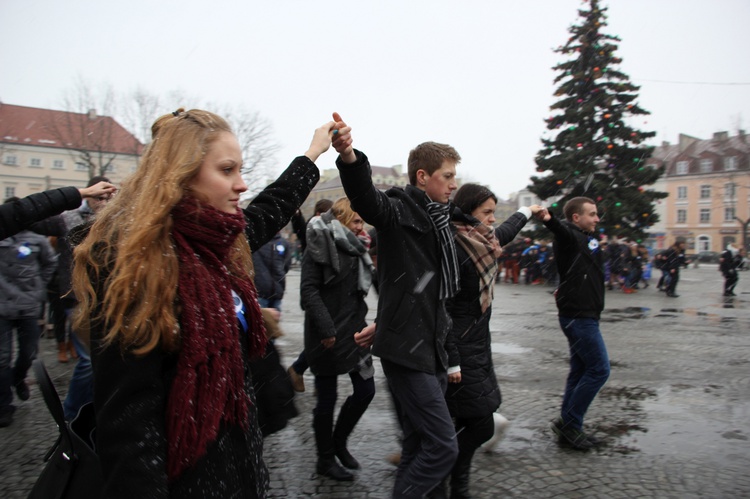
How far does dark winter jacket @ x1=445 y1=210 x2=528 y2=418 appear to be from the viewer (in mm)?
3557

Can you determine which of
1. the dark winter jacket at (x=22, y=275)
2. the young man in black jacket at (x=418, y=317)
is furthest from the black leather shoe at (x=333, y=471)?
the dark winter jacket at (x=22, y=275)

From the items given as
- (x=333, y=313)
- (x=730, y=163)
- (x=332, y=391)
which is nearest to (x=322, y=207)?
(x=333, y=313)

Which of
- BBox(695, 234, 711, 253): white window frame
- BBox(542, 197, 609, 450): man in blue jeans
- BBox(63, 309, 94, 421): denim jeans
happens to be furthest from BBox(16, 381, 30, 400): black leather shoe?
BBox(695, 234, 711, 253): white window frame

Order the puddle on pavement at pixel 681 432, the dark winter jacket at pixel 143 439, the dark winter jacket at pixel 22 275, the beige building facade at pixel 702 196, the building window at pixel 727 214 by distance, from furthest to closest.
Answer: the building window at pixel 727 214 < the beige building facade at pixel 702 196 < the dark winter jacket at pixel 22 275 < the puddle on pavement at pixel 681 432 < the dark winter jacket at pixel 143 439

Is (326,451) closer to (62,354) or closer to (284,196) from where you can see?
(284,196)

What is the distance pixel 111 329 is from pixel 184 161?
1.69 ft

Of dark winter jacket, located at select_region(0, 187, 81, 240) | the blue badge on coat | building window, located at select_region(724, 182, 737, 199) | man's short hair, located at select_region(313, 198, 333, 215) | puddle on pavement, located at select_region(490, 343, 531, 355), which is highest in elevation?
building window, located at select_region(724, 182, 737, 199)

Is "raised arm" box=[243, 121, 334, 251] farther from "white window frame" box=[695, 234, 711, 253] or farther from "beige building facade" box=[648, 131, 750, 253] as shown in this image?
"white window frame" box=[695, 234, 711, 253]

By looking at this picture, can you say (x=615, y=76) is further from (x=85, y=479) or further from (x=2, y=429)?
(x=85, y=479)

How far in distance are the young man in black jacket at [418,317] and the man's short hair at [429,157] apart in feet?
0.08

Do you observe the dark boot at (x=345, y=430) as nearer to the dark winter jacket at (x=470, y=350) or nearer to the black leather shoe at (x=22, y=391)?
the dark winter jacket at (x=470, y=350)

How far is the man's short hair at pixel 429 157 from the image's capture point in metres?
3.32

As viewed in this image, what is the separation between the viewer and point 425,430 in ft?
9.93

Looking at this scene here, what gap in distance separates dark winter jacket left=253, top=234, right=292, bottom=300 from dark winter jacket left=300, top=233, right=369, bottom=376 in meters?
2.20
